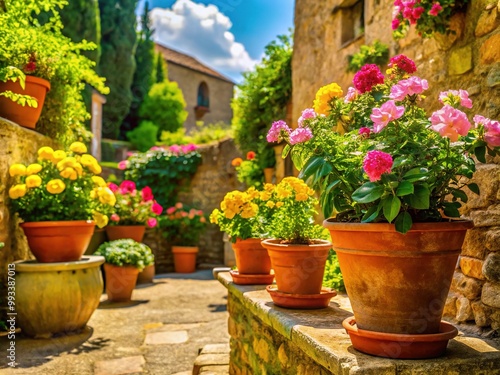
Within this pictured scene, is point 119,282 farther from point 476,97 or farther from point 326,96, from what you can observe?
point 476,97

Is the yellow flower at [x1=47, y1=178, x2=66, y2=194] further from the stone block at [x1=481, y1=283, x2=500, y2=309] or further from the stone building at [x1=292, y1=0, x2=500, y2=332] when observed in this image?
the stone block at [x1=481, y1=283, x2=500, y2=309]

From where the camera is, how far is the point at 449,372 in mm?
1369

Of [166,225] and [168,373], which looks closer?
[168,373]

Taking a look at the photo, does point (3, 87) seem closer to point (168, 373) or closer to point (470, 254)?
point (168, 373)

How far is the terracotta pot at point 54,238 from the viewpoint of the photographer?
3.80m

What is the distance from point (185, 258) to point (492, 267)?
267 inches

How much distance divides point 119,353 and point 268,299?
5.52 ft

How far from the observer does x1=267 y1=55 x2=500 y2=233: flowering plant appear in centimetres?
136

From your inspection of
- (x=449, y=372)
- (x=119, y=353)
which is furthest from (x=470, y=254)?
(x=119, y=353)

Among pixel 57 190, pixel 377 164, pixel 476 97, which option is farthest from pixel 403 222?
pixel 57 190

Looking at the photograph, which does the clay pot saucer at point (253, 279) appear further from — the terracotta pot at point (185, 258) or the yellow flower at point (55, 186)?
the terracotta pot at point (185, 258)

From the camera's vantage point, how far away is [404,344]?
139 cm

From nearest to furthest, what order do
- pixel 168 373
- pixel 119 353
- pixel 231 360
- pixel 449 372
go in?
pixel 449 372 → pixel 231 360 → pixel 168 373 → pixel 119 353

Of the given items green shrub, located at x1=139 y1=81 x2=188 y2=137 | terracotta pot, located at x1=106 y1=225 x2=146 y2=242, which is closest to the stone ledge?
terracotta pot, located at x1=106 y1=225 x2=146 y2=242
